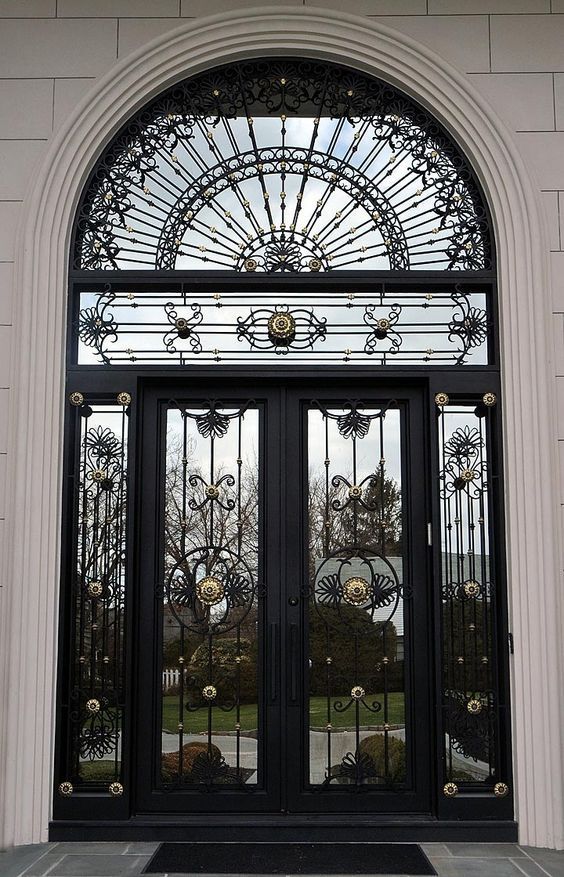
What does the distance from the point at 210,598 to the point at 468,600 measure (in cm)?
112

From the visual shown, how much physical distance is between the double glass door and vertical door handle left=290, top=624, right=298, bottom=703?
10mm

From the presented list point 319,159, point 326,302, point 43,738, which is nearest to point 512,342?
point 326,302

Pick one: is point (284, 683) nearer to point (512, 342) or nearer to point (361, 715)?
point (361, 715)

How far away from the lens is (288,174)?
4176 millimetres

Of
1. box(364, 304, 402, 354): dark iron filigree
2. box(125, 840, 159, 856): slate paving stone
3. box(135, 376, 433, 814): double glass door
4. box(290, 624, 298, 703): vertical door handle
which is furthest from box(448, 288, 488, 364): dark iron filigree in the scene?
box(125, 840, 159, 856): slate paving stone

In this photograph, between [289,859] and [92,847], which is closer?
[289,859]

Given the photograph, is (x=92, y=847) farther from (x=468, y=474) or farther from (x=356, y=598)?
(x=468, y=474)

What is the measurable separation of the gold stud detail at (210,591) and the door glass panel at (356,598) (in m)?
0.40

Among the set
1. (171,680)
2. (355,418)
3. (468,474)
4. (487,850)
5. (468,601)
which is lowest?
(487,850)

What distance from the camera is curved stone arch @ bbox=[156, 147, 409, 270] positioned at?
13.5ft

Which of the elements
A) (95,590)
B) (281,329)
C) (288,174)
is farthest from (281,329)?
(95,590)

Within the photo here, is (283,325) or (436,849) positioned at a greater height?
(283,325)

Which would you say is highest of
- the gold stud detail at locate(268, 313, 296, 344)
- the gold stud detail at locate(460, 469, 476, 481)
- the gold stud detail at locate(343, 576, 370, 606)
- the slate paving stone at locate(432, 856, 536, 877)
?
the gold stud detail at locate(268, 313, 296, 344)

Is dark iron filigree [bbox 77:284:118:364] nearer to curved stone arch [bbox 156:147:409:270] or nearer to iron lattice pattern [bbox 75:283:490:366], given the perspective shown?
iron lattice pattern [bbox 75:283:490:366]
